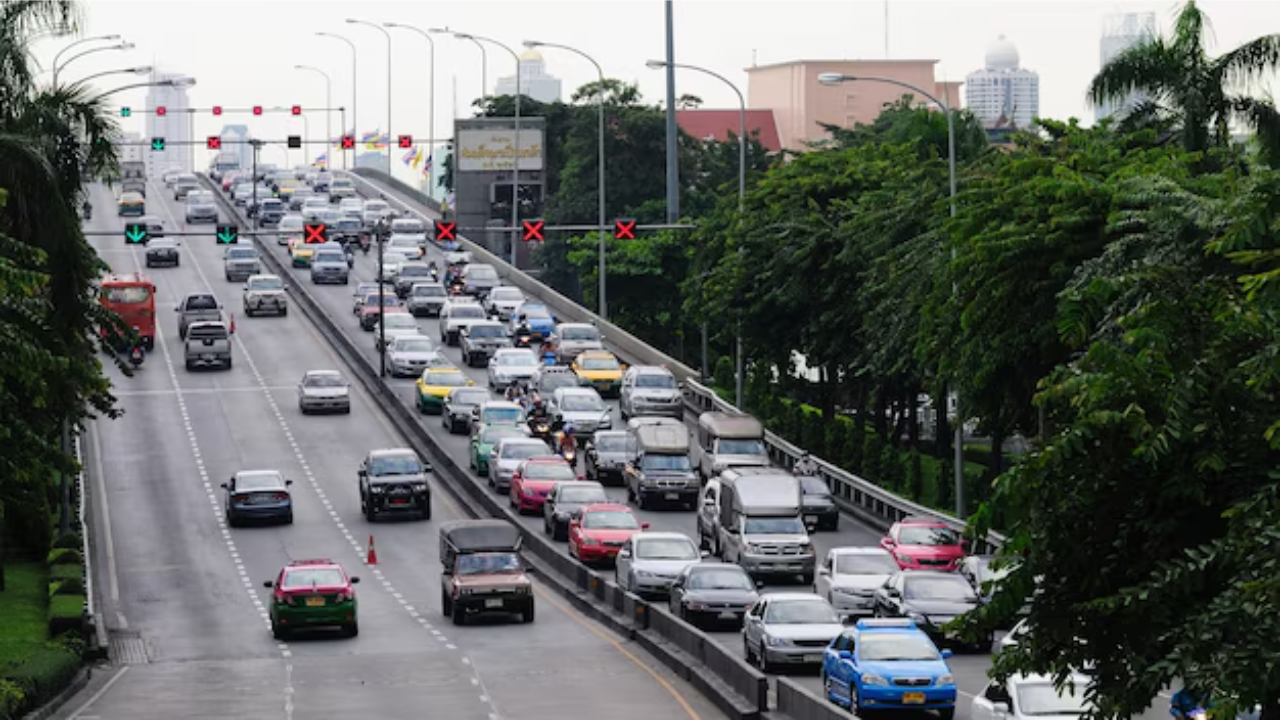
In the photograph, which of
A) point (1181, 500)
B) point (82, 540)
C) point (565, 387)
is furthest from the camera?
point (565, 387)

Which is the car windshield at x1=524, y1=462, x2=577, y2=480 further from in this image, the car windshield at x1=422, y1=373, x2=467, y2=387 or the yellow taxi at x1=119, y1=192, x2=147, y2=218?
the yellow taxi at x1=119, y1=192, x2=147, y2=218

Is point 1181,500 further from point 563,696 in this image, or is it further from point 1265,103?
point 1265,103

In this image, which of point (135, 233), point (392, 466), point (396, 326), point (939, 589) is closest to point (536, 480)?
point (392, 466)

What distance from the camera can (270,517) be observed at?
57.8m

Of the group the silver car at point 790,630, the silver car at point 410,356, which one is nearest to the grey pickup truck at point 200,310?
the silver car at point 410,356

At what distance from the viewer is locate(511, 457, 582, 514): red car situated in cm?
5775

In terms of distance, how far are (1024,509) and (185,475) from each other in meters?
48.1

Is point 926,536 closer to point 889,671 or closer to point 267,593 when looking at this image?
point 267,593

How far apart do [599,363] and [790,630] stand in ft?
139

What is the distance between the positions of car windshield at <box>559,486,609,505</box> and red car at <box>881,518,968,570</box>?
27.0 feet

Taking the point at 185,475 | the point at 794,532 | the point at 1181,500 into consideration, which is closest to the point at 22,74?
the point at 794,532

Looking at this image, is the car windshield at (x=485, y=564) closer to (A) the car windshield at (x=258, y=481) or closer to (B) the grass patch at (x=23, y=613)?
(B) the grass patch at (x=23, y=613)

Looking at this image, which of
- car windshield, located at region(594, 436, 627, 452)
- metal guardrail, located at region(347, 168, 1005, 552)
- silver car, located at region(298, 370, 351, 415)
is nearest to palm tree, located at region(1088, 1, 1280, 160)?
metal guardrail, located at region(347, 168, 1005, 552)

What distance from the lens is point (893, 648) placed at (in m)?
32.0
